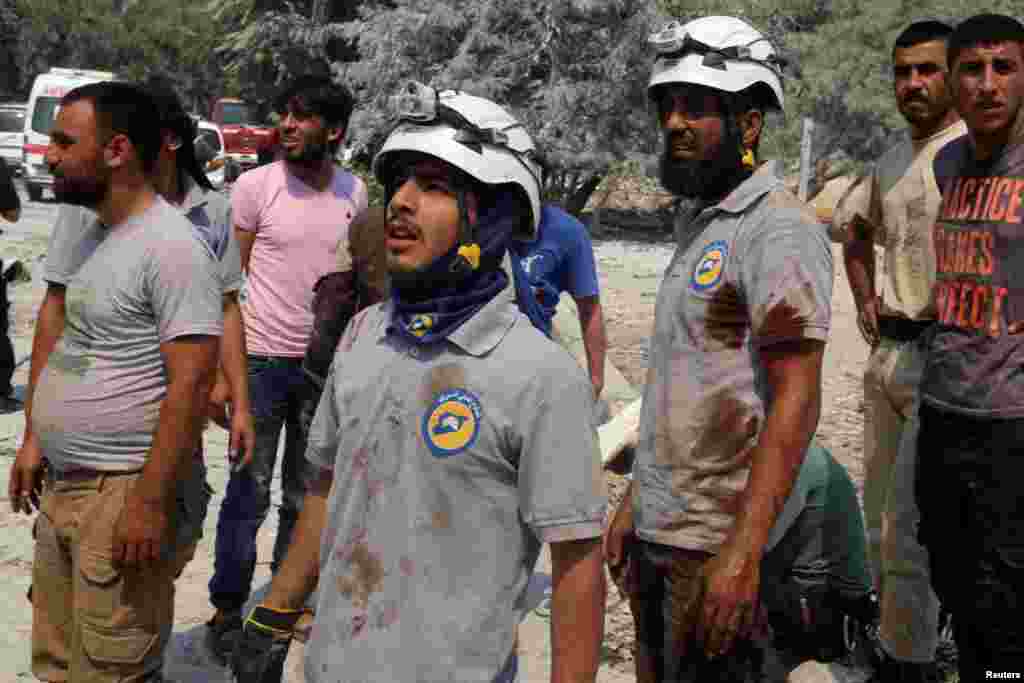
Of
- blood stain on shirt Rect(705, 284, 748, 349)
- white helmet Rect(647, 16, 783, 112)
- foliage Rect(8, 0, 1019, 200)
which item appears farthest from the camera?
foliage Rect(8, 0, 1019, 200)

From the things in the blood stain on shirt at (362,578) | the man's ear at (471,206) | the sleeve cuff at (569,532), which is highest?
the man's ear at (471,206)

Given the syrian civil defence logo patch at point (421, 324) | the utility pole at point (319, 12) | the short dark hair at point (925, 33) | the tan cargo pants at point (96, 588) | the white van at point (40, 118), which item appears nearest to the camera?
the syrian civil defence logo patch at point (421, 324)

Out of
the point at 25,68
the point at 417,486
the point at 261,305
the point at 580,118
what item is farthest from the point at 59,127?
the point at 25,68

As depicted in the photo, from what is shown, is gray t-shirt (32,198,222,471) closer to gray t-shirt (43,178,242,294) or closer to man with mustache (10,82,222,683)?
man with mustache (10,82,222,683)

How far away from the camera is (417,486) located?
2.53 metres

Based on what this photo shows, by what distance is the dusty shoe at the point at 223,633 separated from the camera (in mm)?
5223

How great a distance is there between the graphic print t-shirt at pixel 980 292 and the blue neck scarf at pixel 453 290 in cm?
168

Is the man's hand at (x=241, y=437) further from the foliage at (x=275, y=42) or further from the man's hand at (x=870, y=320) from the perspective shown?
the foliage at (x=275, y=42)

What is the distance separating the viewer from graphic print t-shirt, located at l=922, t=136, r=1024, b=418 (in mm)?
3668

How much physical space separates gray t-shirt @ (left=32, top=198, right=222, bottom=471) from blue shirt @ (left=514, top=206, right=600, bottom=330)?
1683mm

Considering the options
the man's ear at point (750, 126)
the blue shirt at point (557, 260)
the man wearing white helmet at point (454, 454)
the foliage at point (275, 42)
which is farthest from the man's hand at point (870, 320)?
the foliage at point (275, 42)

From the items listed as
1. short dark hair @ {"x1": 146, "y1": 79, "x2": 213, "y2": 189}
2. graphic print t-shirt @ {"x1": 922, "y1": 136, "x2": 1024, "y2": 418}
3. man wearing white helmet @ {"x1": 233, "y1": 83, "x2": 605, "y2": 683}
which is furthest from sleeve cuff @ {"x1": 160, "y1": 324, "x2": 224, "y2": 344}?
graphic print t-shirt @ {"x1": 922, "y1": 136, "x2": 1024, "y2": 418}

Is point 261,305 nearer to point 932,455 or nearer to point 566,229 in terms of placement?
point 566,229

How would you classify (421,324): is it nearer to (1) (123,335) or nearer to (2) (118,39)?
(1) (123,335)
